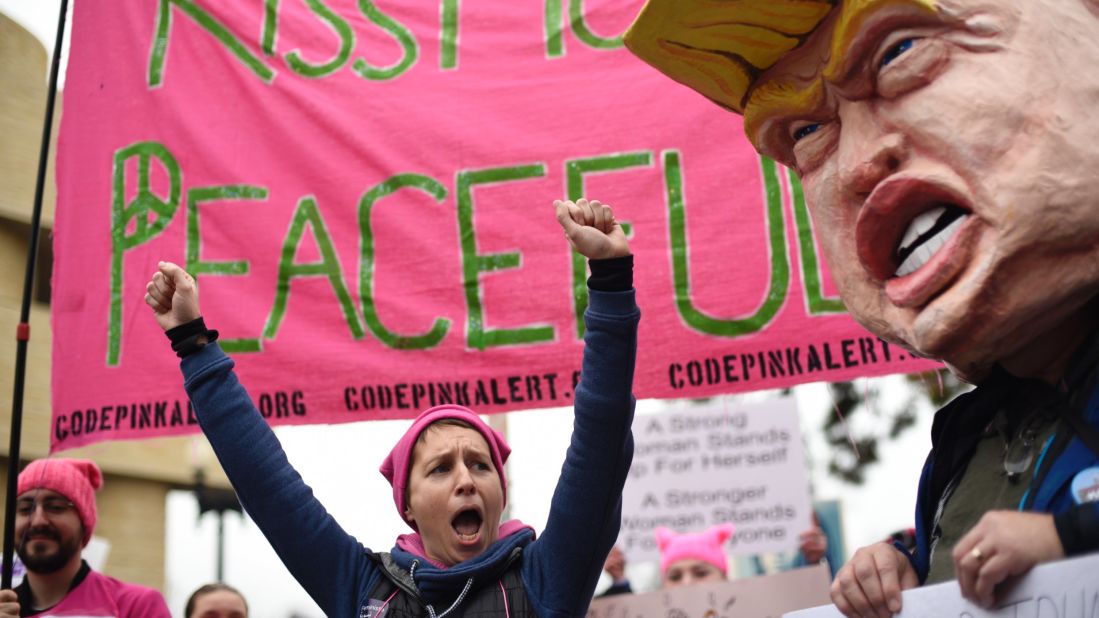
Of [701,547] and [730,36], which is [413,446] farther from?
[701,547]

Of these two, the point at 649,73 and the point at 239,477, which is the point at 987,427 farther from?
the point at 649,73

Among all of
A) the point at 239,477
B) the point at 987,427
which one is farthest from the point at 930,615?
the point at 239,477

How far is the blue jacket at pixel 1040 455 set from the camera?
4.98 feet

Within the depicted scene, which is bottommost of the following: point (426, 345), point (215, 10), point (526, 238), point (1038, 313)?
point (1038, 313)

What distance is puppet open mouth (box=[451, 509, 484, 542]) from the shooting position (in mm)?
2557

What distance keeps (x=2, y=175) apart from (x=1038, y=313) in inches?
322

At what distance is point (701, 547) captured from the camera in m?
4.94

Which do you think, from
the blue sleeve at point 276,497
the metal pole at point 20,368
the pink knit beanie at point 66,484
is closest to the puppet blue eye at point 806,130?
the blue sleeve at point 276,497

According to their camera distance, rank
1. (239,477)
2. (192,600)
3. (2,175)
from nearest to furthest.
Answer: (239,477)
(192,600)
(2,175)

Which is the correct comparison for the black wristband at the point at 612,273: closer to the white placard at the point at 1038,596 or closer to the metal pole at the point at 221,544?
the white placard at the point at 1038,596

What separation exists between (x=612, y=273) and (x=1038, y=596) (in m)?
1.06

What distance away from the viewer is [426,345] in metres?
3.81

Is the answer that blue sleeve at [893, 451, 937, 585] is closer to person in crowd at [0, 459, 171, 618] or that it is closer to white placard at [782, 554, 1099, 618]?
white placard at [782, 554, 1099, 618]

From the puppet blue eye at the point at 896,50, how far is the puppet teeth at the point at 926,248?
0.25 metres
